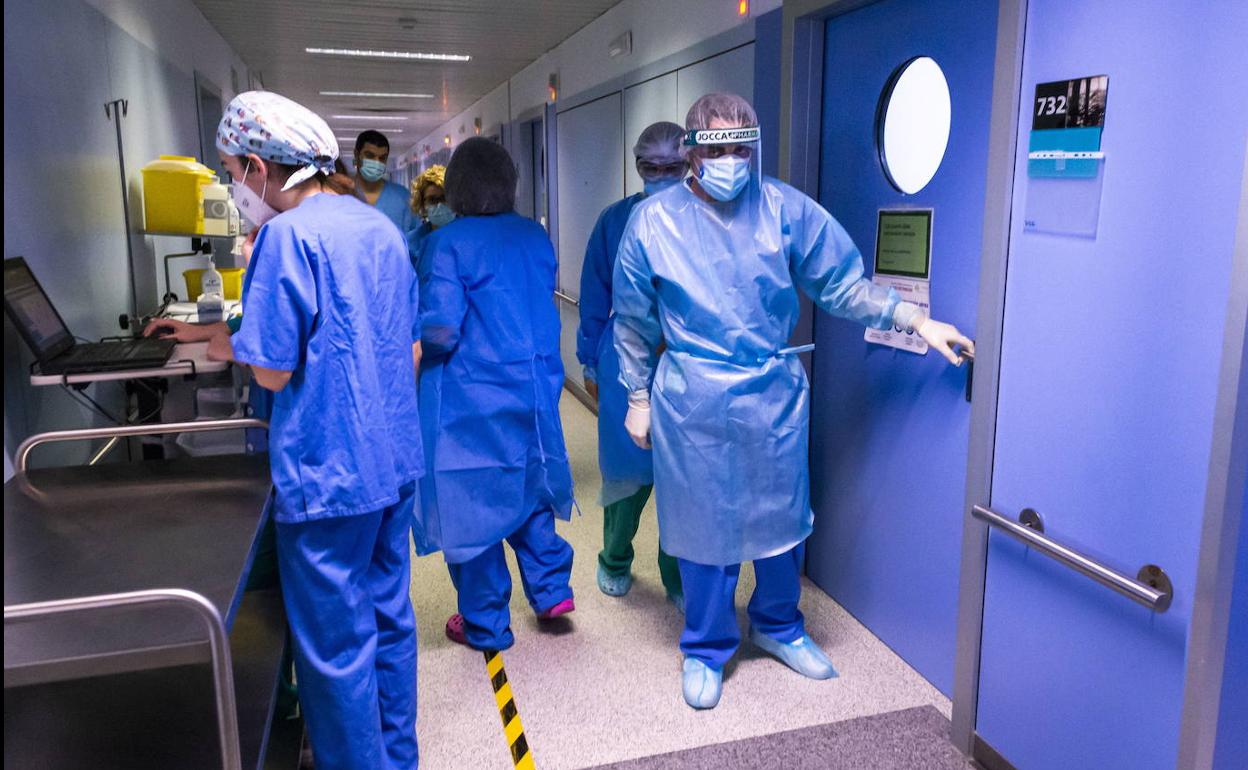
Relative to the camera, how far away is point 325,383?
1.67 m

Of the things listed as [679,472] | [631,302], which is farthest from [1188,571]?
[631,302]

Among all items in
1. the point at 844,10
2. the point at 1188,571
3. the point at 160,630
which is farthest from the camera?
the point at 844,10

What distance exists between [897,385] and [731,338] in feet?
1.76

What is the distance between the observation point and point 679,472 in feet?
7.36

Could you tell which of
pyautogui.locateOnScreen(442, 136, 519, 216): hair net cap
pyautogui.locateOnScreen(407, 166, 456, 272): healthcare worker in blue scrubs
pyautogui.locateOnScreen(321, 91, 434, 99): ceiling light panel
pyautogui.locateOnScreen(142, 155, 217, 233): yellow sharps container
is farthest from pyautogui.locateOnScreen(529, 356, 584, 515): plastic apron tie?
pyautogui.locateOnScreen(321, 91, 434, 99): ceiling light panel

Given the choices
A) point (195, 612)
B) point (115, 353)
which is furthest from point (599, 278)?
point (195, 612)

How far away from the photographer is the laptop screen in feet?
6.31

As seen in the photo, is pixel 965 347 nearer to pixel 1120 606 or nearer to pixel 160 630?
pixel 1120 606

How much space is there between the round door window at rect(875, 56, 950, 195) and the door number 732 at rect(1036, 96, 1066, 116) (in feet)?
1.43

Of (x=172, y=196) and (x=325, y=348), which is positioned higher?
(x=172, y=196)

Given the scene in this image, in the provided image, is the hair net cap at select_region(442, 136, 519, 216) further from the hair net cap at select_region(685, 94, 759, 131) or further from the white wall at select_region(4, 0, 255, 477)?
the white wall at select_region(4, 0, 255, 477)

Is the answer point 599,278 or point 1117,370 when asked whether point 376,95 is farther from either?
point 1117,370

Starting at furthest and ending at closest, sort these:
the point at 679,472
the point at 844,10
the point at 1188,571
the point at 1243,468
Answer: the point at 844,10 → the point at 679,472 → the point at 1188,571 → the point at 1243,468

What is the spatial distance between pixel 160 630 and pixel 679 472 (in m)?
1.32
